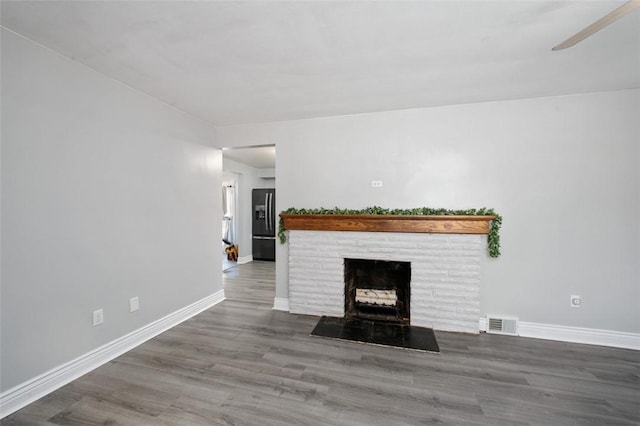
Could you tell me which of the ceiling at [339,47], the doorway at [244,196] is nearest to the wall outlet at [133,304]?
the ceiling at [339,47]

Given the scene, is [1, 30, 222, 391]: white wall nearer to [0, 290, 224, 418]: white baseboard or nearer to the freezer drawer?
[0, 290, 224, 418]: white baseboard

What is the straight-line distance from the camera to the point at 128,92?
246 cm

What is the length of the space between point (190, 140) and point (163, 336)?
226 centimetres

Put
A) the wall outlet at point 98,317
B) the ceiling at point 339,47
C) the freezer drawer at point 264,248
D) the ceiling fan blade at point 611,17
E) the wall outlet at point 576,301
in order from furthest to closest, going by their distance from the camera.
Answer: the freezer drawer at point 264,248
the wall outlet at point 576,301
the wall outlet at point 98,317
the ceiling at point 339,47
the ceiling fan blade at point 611,17

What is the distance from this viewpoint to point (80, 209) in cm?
207

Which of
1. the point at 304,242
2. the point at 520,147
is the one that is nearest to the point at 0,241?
the point at 304,242

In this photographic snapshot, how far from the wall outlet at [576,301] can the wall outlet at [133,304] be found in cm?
437

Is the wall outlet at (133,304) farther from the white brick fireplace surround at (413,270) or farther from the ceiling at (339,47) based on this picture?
the ceiling at (339,47)

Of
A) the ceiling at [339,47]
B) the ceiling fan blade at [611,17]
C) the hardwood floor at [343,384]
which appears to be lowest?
the hardwood floor at [343,384]

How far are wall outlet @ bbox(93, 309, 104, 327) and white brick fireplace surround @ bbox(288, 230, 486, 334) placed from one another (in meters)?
1.85

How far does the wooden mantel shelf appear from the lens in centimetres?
275

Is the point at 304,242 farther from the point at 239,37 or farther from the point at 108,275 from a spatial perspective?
the point at 239,37

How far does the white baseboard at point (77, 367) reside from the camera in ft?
5.54

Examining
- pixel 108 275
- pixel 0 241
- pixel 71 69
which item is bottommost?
pixel 108 275
